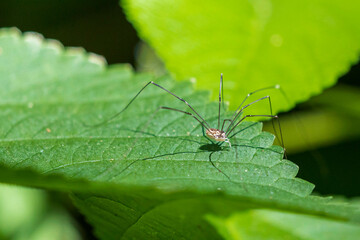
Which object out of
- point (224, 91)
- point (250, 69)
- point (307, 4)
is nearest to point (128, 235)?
point (224, 91)

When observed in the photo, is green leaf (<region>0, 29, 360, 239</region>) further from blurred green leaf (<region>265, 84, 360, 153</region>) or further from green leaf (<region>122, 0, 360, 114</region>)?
blurred green leaf (<region>265, 84, 360, 153</region>)

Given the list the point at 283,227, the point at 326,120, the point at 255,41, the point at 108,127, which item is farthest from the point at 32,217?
the point at 326,120

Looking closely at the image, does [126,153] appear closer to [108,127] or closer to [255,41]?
[108,127]

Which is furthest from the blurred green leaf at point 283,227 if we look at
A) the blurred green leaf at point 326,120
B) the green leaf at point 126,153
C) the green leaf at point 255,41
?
the blurred green leaf at point 326,120

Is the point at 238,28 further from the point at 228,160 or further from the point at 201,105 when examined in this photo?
the point at 228,160

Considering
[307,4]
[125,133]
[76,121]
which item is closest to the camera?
[125,133]

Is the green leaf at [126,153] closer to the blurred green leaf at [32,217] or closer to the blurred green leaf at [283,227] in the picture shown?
the blurred green leaf at [283,227]
